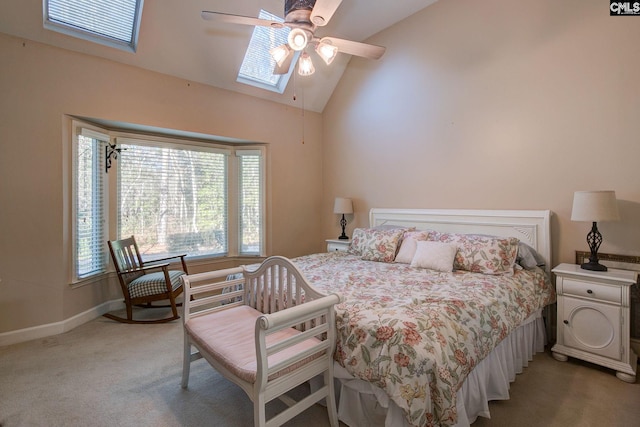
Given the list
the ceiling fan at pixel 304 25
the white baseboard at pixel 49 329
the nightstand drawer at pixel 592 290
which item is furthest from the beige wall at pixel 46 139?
the nightstand drawer at pixel 592 290

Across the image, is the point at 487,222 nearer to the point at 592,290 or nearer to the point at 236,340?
the point at 592,290

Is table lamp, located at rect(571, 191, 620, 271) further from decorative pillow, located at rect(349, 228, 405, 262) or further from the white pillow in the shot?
decorative pillow, located at rect(349, 228, 405, 262)

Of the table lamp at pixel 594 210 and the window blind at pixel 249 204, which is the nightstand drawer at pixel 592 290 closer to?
the table lamp at pixel 594 210

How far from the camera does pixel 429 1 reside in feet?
12.0

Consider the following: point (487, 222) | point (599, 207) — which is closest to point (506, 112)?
point (487, 222)

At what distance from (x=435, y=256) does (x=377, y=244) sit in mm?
679

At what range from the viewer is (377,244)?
3.35 metres

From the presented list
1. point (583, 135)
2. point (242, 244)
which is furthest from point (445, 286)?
point (242, 244)

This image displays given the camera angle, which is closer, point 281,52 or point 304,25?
point 304,25

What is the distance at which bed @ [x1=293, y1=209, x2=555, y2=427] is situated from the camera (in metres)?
1.47

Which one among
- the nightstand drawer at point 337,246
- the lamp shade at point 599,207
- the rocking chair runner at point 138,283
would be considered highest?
the lamp shade at point 599,207

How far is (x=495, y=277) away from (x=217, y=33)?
12.5 feet

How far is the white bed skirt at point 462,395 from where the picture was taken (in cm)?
159

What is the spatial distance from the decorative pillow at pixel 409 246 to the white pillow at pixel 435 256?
0.42ft
